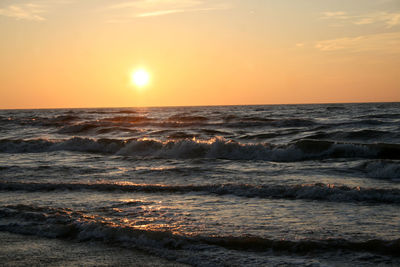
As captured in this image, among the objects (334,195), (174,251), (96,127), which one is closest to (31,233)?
(174,251)

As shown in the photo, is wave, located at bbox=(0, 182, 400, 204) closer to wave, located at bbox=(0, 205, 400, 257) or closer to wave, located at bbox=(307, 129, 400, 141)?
wave, located at bbox=(0, 205, 400, 257)

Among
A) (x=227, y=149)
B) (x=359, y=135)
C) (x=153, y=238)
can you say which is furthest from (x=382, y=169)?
(x=359, y=135)

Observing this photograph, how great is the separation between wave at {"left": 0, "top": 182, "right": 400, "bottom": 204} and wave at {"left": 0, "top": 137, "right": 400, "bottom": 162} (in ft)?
18.6

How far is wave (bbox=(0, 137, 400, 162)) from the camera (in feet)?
46.5

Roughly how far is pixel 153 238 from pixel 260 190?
10.9 ft

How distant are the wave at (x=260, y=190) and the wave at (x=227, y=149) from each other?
5676 mm

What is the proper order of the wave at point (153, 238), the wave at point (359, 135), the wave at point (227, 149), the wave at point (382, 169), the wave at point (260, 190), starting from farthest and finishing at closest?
the wave at point (359, 135)
the wave at point (227, 149)
the wave at point (382, 169)
the wave at point (260, 190)
the wave at point (153, 238)

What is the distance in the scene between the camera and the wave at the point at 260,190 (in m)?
7.58

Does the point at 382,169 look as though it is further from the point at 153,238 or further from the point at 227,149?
the point at 153,238

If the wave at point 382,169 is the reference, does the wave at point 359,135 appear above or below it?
above

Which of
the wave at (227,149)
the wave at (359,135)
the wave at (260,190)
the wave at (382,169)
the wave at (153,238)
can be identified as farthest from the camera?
the wave at (359,135)

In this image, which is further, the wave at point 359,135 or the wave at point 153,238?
the wave at point 359,135

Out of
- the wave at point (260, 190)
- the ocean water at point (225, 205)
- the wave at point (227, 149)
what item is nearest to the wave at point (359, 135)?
the wave at point (227, 149)

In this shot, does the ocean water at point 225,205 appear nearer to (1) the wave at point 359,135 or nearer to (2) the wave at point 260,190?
(2) the wave at point 260,190
